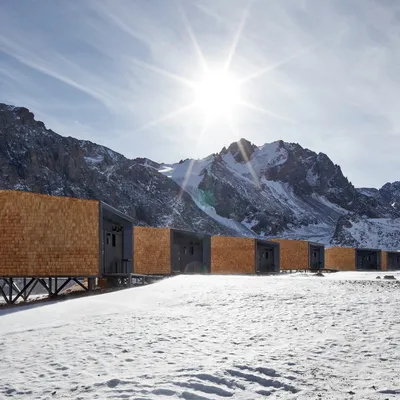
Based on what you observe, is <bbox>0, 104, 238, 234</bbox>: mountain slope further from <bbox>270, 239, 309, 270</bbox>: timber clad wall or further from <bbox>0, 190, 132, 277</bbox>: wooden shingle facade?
<bbox>0, 190, 132, 277</bbox>: wooden shingle facade

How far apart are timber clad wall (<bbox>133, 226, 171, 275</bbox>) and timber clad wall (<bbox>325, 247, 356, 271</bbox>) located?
119ft

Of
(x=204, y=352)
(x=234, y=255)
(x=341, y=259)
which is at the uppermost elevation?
(x=204, y=352)

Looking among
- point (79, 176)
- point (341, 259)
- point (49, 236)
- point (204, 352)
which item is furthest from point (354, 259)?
point (79, 176)

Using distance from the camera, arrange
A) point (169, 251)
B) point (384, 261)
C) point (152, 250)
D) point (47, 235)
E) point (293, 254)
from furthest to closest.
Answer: point (384, 261) → point (293, 254) → point (169, 251) → point (152, 250) → point (47, 235)

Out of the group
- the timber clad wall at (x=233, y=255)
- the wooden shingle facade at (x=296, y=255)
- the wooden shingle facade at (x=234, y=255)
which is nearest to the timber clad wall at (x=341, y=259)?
the wooden shingle facade at (x=296, y=255)

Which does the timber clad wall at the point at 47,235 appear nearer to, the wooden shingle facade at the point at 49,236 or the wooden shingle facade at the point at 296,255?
the wooden shingle facade at the point at 49,236

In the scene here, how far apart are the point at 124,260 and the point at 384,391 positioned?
900 inches

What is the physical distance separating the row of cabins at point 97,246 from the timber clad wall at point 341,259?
61.6 feet

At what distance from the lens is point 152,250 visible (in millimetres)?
34031

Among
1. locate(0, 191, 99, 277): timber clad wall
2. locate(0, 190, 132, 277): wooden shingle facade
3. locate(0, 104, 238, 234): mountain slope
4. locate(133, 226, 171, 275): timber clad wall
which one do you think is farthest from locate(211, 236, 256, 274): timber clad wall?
locate(0, 104, 238, 234): mountain slope

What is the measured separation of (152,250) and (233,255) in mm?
11042

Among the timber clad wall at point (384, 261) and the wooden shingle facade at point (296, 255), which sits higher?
the wooden shingle facade at point (296, 255)

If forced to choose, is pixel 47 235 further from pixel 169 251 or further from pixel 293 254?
pixel 293 254

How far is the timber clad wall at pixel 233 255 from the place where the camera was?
41.6 m
